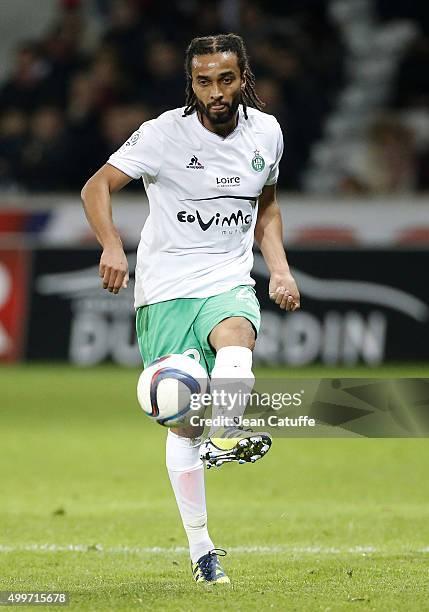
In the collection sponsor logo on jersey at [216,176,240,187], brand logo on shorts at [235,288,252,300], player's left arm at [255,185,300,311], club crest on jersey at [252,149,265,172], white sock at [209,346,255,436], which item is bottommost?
white sock at [209,346,255,436]

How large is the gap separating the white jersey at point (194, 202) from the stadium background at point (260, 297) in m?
1.27

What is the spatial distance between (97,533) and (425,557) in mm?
1790

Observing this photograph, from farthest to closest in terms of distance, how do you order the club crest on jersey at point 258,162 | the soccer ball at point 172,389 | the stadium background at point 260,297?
the stadium background at point 260,297 → the club crest on jersey at point 258,162 → the soccer ball at point 172,389

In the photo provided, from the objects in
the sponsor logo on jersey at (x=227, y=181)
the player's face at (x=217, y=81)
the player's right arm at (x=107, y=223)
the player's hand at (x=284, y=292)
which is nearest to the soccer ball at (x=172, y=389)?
the player's right arm at (x=107, y=223)

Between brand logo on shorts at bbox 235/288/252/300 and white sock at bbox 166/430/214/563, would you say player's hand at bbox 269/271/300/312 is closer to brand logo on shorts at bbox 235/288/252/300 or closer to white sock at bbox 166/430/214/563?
brand logo on shorts at bbox 235/288/252/300

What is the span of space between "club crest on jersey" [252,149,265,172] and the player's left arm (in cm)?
20

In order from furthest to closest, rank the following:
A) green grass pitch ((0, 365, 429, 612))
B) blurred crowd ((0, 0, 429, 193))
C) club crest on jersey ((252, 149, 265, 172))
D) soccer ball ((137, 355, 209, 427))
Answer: blurred crowd ((0, 0, 429, 193)), club crest on jersey ((252, 149, 265, 172)), green grass pitch ((0, 365, 429, 612)), soccer ball ((137, 355, 209, 427))

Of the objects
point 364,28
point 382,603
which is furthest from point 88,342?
point 382,603

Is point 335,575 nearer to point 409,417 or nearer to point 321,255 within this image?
point 409,417

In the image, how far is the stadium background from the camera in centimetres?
641

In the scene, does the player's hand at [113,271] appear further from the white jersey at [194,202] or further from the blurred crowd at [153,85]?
the blurred crowd at [153,85]

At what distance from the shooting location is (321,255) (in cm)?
1453

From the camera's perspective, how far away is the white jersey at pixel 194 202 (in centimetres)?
578

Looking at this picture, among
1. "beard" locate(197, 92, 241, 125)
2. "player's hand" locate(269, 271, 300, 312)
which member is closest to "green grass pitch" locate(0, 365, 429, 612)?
"player's hand" locate(269, 271, 300, 312)
